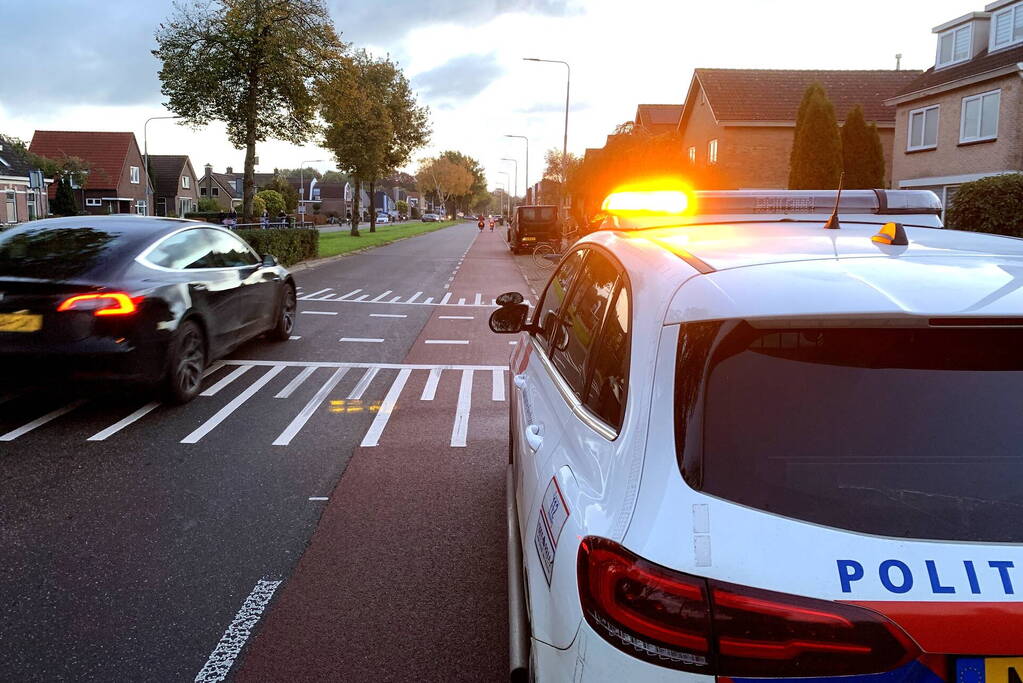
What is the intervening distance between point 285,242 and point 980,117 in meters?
21.2

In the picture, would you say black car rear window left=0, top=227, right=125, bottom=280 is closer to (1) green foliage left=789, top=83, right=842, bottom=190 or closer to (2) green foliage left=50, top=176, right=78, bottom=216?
(1) green foliage left=789, top=83, right=842, bottom=190

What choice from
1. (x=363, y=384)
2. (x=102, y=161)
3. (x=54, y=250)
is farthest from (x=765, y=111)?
(x=102, y=161)

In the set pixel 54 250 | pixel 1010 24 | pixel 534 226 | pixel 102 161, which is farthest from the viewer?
pixel 102 161

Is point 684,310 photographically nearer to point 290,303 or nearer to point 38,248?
point 38,248

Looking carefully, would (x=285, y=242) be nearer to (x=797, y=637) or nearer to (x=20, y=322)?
(x=20, y=322)

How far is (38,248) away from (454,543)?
4844mm

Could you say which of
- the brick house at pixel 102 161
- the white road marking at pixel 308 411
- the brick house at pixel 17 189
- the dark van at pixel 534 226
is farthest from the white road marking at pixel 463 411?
the brick house at pixel 102 161

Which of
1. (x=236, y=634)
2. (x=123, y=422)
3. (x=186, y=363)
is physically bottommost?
(x=236, y=634)

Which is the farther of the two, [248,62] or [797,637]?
[248,62]

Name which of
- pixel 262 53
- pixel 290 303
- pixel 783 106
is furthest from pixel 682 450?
pixel 783 106

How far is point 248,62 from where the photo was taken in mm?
23281

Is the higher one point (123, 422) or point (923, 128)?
point (923, 128)

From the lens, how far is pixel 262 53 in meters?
23.1

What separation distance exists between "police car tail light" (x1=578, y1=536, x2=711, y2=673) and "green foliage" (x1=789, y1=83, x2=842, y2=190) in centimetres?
2652
